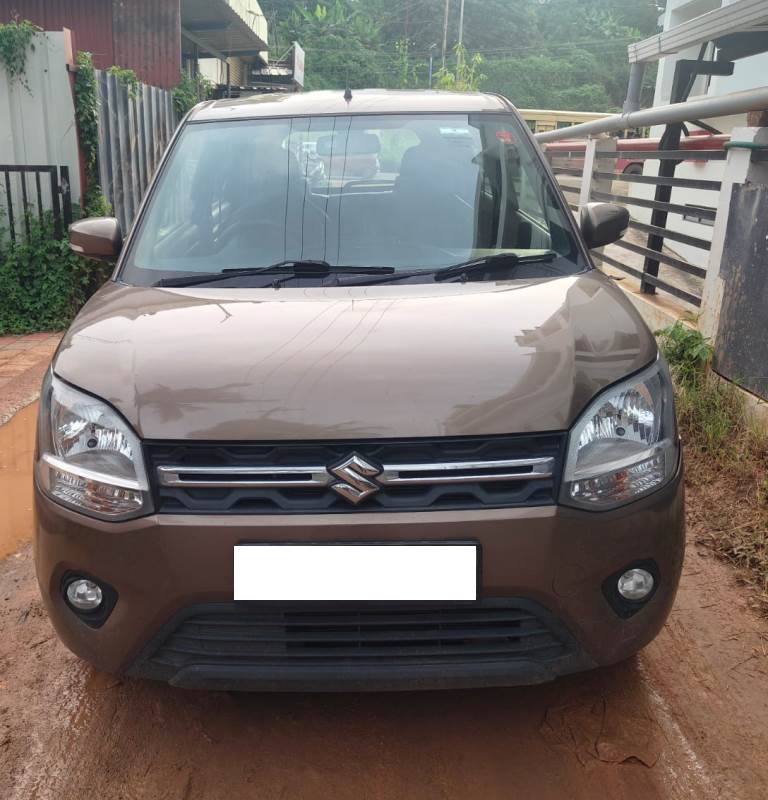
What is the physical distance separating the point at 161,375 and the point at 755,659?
2122mm

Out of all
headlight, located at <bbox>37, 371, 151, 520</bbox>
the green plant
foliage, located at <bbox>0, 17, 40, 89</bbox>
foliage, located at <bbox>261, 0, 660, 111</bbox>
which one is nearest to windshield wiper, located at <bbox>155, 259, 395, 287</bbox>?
headlight, located at <bbox>37, 371, 151, 520</bbox>

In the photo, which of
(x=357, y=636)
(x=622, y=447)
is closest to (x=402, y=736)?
(x=357, y=636)

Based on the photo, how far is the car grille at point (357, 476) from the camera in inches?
81.4

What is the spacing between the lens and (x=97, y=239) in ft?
11.0

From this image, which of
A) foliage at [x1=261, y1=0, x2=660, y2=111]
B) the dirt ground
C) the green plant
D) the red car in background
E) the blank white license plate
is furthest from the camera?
foliage at [x1=261, y1=0, x2=660, y2=111]

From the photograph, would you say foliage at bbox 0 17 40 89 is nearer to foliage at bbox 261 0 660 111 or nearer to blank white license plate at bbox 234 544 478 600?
blank white license plate at bbox 234 544 478 600

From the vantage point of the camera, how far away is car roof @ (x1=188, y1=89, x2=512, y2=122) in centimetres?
355

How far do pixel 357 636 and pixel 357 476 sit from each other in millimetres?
414

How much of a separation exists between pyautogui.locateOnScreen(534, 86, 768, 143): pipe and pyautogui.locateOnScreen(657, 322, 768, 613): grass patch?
4.00ft

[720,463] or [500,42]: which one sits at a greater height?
[500,42]

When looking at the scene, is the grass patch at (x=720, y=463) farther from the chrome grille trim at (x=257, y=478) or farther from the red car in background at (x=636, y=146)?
the red car in background at (x=636, y=146)

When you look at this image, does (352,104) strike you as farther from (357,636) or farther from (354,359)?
(357,636)

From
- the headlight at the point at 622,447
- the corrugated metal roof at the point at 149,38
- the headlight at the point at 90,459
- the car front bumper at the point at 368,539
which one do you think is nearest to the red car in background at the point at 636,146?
the headlight at the point at 622,447

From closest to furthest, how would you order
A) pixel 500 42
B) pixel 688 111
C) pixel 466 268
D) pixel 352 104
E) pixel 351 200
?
1. pixel 466 268
2. pixel 351 200
3. pixel 352 104
4. pixel 688 111
5. pixel 500 42
